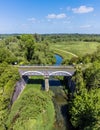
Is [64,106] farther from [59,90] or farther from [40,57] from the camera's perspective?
[40,57]

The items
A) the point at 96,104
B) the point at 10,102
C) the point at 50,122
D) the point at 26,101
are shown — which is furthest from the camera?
the point at 10,102

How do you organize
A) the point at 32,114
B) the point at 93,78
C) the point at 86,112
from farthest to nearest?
the point at 93,78
the point at 32,114
the point at 86,112

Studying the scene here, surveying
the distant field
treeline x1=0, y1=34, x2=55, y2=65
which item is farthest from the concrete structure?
the distant field

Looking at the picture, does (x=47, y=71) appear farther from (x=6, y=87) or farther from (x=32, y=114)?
(x=32, y=114)

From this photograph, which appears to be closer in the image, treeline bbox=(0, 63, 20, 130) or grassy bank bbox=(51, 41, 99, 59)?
treeline bbox=(0, 63, 20, 130)

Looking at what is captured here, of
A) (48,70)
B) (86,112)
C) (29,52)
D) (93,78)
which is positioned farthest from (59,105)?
(29,52)

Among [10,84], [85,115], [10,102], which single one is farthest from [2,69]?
[85,115]

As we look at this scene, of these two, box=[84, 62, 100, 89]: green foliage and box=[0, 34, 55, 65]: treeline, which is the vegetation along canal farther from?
box=[0, 34, 55, 65]: treeline
